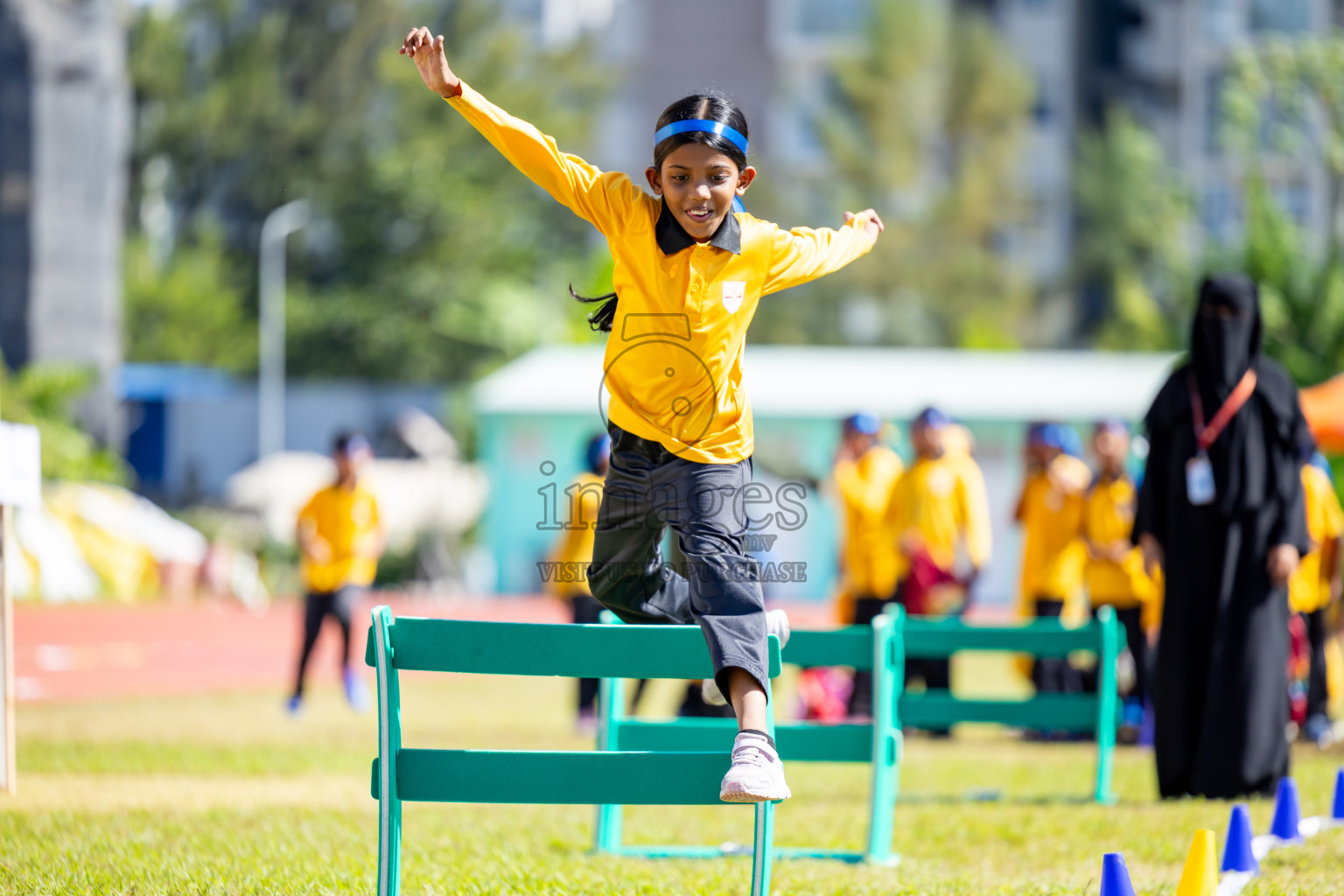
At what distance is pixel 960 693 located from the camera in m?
14.5

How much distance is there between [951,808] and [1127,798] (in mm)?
986

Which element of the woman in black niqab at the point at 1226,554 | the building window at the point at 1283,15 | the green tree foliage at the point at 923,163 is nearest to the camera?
the woman in black niqab at the point at 1226,554

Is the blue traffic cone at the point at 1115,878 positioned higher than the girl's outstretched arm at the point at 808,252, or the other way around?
the girl's outstretched arm at the point at 808,252

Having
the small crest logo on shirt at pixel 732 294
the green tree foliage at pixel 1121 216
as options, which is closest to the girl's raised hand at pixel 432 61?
the small crest logo on shirt at pixel 732 294

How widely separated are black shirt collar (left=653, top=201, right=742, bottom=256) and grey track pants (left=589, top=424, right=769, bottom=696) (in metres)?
0.56

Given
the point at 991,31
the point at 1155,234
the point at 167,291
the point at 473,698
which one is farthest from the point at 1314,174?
the point at 473,698

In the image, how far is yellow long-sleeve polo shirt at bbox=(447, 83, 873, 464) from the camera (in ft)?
15.4

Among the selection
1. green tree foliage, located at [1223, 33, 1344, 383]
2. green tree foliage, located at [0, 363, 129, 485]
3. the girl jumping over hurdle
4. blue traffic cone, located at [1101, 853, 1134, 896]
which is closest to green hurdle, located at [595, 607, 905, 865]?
the girl jumping over hurdle

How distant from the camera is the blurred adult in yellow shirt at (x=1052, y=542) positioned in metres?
11.9

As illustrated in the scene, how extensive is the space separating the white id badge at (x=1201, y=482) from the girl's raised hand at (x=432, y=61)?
442 centimetres

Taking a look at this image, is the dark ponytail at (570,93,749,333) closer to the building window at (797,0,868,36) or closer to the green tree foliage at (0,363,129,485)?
the green tree foliage at (0,363,129,485)

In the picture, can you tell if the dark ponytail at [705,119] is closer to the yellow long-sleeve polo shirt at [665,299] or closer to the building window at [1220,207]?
the yellow long-sleeve polo shirt at [665,299]

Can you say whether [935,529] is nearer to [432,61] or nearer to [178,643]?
[432,61]

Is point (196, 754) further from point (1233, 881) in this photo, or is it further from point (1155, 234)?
point (1155, 234)
